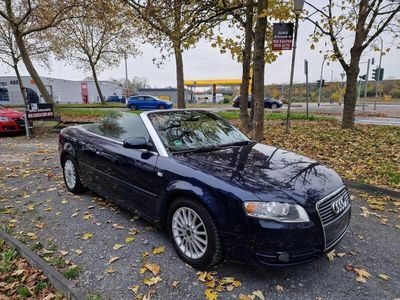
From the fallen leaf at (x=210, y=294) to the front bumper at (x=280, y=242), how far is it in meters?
0.36

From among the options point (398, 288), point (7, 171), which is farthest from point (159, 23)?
point (398, 288)

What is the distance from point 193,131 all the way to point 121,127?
43.3 inches

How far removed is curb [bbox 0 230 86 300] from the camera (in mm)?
2560

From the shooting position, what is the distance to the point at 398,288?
2684 millimetres

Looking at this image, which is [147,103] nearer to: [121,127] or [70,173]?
[70,173]

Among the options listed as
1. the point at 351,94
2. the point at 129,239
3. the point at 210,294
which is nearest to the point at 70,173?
the point at 129,239

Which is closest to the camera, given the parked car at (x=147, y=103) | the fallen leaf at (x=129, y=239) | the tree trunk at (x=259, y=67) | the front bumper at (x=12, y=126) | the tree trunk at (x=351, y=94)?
the fallen leaf at (x=129, y=239)

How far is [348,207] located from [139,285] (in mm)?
2203

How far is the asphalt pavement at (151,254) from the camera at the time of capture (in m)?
2.66

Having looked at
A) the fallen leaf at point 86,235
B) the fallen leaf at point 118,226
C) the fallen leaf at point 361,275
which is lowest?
the fallen leaf at point 361,275

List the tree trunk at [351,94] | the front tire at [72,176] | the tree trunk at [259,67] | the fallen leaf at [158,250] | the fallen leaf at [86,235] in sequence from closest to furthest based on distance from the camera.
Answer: the fallen leaf at [158,250]
the fallen leaf at [86,235]
the front tire at [72,176]
the tree trunk at [259,67]
the tree trunk at [351,94]

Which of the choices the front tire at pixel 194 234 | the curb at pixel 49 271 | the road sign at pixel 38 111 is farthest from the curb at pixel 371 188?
the road sign at pixel 38 111

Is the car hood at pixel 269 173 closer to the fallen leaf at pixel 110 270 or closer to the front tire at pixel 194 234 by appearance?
the front tire at pixel 194 234

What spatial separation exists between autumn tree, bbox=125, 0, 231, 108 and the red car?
606 cm
